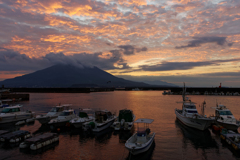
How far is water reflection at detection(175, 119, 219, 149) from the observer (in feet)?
68.3

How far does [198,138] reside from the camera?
23.5m

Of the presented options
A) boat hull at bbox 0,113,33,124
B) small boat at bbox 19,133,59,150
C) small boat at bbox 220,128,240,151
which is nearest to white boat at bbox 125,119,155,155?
small boat at bbox 220,128,240,151

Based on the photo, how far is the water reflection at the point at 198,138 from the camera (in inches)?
820

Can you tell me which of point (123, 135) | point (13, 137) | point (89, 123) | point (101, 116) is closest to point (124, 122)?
point (123, 135)

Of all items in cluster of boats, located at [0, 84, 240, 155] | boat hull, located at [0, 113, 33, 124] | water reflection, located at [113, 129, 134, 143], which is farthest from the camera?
boat hull, located at [0, 113, 33, 124]

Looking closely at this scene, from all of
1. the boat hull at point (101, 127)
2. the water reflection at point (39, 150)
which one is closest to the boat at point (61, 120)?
the boat hull at point (101, 127)

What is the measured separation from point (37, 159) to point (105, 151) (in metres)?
6.98

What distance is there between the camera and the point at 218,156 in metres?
17.7

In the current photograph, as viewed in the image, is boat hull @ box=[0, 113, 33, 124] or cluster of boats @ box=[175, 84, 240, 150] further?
boat hull @ box=[0, 113, 33, 124]

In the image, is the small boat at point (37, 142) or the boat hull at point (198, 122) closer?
the small boat at point (37, 142)

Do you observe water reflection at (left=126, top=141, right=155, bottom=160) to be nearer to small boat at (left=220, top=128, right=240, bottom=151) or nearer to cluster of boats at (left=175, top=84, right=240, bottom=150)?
small boat at (left=220, top=128, right=240, bottom=151)

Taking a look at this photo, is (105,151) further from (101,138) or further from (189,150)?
(189,150)

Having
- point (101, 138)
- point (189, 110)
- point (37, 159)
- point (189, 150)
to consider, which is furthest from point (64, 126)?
point (189, 110)

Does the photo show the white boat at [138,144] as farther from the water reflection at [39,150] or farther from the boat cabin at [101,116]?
the water reflection at [39,150]
